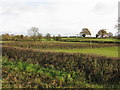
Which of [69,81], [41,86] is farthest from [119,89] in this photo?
[41,86]

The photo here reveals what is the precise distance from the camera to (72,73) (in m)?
9.56

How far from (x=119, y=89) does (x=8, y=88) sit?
483cm

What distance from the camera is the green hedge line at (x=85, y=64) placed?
857cm

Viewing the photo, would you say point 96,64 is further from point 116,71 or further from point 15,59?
point 15,59

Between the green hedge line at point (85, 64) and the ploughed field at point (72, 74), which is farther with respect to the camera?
the green hedge line at point (85, 64)

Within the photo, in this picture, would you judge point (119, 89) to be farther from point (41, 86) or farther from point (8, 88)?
point (8, 88)

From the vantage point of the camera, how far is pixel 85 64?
9547 mm

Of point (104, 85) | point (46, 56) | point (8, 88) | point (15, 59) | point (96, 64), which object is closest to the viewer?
point (8, 88)

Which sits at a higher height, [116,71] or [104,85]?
[116,71]

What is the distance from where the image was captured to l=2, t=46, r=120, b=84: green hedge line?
337 inches

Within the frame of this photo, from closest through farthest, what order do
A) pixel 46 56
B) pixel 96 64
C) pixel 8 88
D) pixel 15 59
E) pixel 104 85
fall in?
pixel 8 88 < pixel 104 85 < pixel 96 64 < pixel 46 56 < pixel 15 59

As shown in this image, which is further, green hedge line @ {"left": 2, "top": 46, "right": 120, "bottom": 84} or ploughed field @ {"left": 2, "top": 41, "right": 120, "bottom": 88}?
green hedge line @ {"left": 2, "top": 46, "right": 120, "bottom": 84}

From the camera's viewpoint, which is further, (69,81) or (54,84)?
(69,81)

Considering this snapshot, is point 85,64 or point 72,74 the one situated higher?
point 85,64
